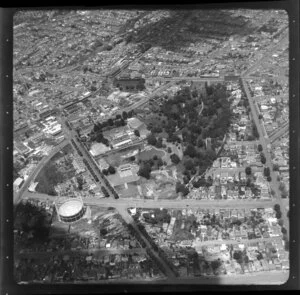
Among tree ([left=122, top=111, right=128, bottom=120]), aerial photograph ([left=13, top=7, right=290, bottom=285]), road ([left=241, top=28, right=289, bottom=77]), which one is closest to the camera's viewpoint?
road ([left=241, top=28, right=289, bottom=77])

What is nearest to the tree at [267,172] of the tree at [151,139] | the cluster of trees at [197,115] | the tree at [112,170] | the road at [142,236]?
the cluster of trees at [197,115]

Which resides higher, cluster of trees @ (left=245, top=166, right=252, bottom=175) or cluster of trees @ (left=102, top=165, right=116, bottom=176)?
cluster of trees @ (left=102, top=165, right=116, bottom=176)

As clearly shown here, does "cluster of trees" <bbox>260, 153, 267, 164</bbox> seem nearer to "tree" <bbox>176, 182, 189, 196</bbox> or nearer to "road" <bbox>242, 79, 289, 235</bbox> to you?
"road" <bbox>242, 79, 289, 235</bbox>

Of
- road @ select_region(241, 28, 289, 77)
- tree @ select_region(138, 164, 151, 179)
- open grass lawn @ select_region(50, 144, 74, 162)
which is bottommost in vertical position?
tree @ select_region(138, 164, 151, 179)

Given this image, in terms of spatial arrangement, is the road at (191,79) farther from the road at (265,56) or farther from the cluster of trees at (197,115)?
the road at (265,56)

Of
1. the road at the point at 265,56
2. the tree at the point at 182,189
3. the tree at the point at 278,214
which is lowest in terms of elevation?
the tree at the point at 278,214

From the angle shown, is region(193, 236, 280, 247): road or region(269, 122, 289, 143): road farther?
region(193, 236, 280, 247): road

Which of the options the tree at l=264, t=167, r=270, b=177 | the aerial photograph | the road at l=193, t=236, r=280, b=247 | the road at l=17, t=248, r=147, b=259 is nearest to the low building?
the aerial photograph

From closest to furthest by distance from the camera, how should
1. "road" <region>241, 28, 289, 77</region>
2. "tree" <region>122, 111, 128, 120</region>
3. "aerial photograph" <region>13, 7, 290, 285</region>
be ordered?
"road" <region>241, 28, 289, 77</region> → "aerial photograph" <region>13, 7, 290, 285</region> → "tree" <region>122, 111, 128, 120</region>
